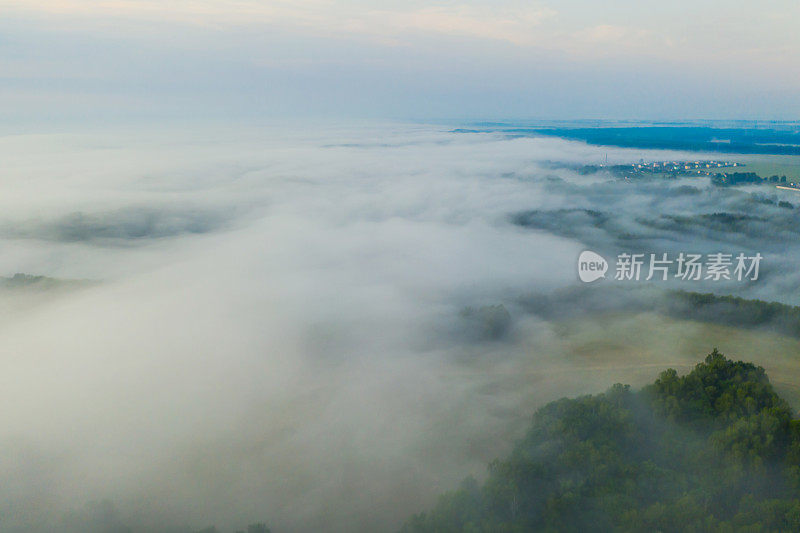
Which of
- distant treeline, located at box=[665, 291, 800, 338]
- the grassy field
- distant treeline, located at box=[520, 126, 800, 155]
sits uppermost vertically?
distant treeline, located at box=[520, 126, 800, 155]

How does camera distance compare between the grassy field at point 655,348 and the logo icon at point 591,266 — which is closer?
the grassy field at point 655,348

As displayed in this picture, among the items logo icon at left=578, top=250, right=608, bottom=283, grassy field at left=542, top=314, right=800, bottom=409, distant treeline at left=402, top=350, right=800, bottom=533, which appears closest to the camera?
distant treeline at left=402, top=350, right=800, bottom=533

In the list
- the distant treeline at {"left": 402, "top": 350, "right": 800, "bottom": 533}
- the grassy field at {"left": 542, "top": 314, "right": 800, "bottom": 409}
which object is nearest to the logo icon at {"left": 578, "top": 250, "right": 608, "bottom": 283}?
the grassy field at {"left": 542, "top": 314, "right": 800, "bottom": 409}

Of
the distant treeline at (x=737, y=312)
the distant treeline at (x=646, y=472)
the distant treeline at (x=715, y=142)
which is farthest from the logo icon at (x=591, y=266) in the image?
the distant treeline at (x=715, y=142)

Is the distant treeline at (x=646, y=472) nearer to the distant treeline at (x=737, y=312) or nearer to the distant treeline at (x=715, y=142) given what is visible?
the distant treeline at (x=737, y=312)

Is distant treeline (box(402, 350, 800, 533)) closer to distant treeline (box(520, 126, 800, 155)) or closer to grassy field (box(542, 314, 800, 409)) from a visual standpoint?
grassy field (box(542, 314, 800, 409))

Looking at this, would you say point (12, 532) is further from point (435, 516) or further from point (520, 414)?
point (520, 414)

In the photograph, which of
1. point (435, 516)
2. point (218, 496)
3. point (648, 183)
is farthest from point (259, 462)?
point (648, 183)
